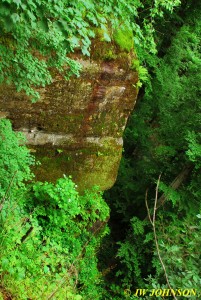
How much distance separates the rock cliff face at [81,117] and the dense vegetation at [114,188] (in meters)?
0.44

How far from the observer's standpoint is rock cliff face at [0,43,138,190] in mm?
6195

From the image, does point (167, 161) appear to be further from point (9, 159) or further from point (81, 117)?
point (9, 159)

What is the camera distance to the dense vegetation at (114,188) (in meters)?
3.79

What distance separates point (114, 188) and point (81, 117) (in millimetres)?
4468

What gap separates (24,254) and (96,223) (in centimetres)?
325

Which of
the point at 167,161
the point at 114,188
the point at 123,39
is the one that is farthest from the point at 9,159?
the point at 114,188

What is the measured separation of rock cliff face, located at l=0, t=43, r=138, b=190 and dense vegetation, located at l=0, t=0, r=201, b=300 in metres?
0.44

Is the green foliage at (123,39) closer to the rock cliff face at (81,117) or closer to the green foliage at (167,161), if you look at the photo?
the rock cliff face at (81,117)

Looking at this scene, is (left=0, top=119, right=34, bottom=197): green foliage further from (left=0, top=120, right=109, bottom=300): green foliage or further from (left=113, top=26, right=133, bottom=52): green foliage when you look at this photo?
(left=113, top=26, right=133, bottom=52): green foliage

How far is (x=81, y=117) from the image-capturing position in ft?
22.4

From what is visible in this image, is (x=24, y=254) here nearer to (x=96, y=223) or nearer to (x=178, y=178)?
(x=96, y=223)

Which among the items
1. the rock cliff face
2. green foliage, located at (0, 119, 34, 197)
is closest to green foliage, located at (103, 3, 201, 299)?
the rock cliff face

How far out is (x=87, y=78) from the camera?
6.32 metres

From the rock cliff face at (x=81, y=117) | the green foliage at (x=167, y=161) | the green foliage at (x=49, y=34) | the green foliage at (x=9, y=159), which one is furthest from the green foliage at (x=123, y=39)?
the green foliage at (x=9, y=159)
